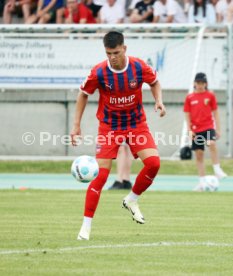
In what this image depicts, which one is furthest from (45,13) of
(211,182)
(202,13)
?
(211,182)

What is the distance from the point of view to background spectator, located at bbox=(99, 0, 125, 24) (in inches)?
1017

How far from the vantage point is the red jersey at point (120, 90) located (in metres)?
11.6

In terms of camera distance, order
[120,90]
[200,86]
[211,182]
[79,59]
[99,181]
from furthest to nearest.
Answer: [79,59]
[200,86]
[211,182]
[120,90]
[99,181]

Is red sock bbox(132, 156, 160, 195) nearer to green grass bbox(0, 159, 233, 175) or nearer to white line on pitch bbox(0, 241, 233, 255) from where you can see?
white line on pitch bbox(0, 241, 233, 255)

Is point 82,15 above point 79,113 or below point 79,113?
below

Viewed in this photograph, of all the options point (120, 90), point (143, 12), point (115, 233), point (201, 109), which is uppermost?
point (120, 90)

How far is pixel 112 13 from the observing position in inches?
1025

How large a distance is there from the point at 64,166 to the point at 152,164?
12182mm

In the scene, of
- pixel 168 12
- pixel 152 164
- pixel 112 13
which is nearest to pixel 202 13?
pixel 168 12

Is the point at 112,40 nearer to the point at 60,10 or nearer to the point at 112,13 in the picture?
the point at 112,13

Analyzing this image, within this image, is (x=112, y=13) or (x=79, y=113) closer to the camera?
(x=79, y=113)

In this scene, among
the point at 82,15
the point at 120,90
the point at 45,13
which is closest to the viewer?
the point at 120,90

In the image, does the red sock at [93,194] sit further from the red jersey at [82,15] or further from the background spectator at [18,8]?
the background spectator at [18,8]

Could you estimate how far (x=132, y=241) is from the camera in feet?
35.4
